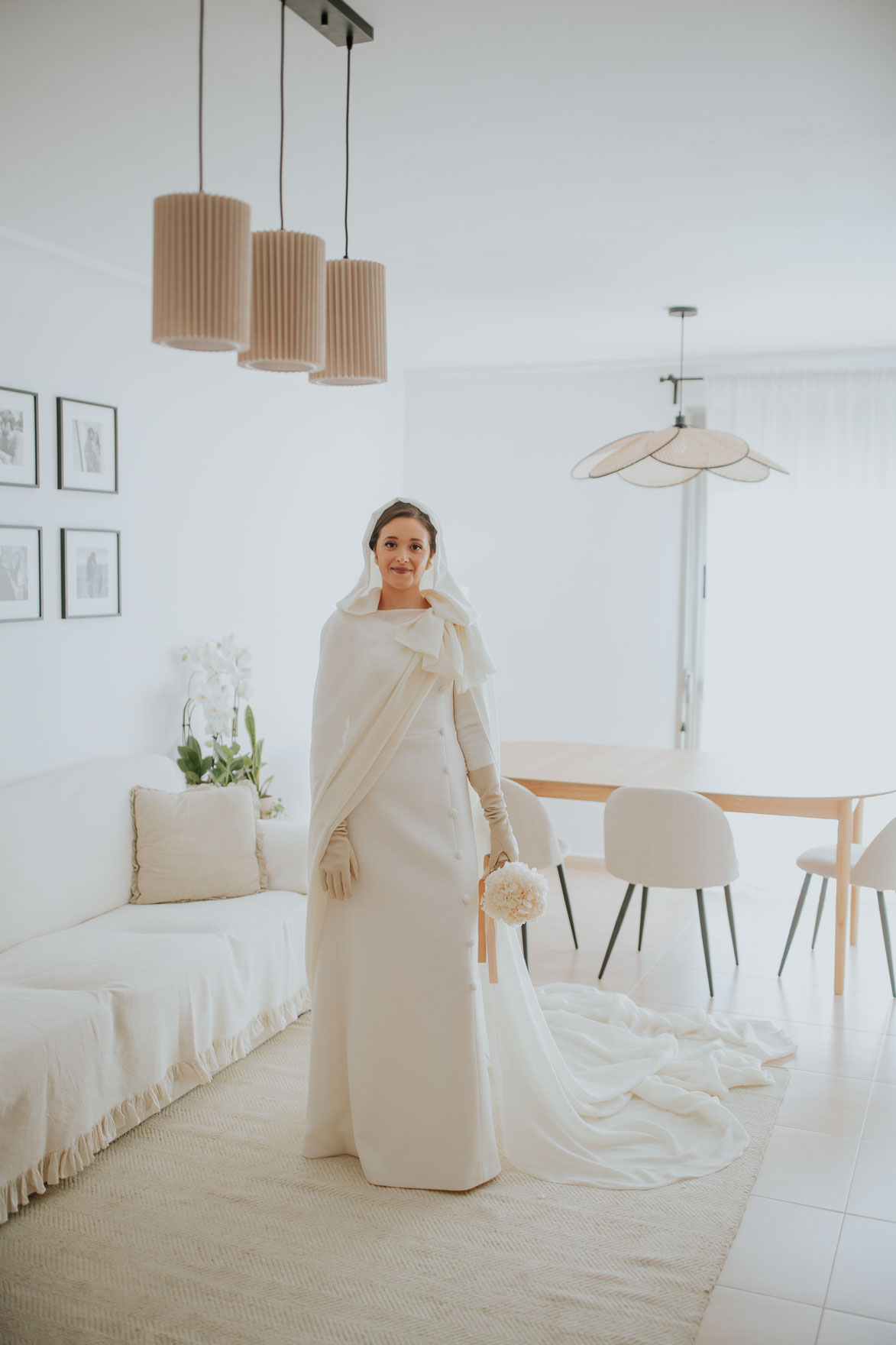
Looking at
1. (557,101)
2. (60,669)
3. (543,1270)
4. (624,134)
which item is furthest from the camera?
(60,669)

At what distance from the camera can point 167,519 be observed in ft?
14.6

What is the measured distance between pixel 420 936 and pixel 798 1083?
4.64 ft

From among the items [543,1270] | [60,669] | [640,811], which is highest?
[60,669]

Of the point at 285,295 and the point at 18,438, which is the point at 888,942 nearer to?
the point at 285,295

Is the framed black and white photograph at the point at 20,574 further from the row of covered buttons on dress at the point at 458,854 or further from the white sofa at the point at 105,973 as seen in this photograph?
the row of covered buttons on dress at the point at 458,854

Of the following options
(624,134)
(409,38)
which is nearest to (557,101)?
(624,134)

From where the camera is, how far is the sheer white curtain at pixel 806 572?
5.52 metres

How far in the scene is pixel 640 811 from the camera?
13.1ft

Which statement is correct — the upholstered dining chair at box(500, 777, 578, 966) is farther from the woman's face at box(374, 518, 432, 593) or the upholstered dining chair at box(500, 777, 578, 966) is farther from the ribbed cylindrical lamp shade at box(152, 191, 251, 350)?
the ribbed cylindrical lamp shade at box(152, 191, 251, 350)

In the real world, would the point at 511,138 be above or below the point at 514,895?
above

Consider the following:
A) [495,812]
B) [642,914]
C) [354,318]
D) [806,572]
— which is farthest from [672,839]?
[354,318]

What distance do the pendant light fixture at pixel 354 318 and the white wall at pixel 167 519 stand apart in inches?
75.4

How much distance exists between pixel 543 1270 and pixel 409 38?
2.62m

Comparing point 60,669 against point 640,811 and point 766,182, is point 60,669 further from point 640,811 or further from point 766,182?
point 766,182
